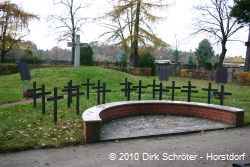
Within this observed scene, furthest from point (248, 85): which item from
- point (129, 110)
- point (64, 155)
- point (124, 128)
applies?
point (64, 155)

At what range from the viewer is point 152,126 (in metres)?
6.66

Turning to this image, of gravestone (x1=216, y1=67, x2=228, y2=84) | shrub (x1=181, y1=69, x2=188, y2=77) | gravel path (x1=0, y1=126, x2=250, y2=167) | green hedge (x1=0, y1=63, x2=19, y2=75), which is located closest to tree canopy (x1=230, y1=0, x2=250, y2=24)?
gravestone (x1=216, y1=67, x2=228, y2=84)

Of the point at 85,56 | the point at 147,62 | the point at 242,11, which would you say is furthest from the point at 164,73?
the point at 147,62

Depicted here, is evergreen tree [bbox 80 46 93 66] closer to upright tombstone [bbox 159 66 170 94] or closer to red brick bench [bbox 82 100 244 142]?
upright tombstone [bbox 159 66 170 94]

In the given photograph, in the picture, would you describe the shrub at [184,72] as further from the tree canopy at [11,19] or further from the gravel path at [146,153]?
the gravel path at [146,153]

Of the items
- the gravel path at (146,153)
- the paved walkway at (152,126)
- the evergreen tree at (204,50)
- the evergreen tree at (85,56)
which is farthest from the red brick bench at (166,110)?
the evergreen tree at (204,50)

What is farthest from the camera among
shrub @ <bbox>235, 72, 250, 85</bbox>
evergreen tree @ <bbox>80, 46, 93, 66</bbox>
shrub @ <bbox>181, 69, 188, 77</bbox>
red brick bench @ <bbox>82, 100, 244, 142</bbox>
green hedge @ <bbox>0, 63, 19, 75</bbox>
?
shrub @ <bbox>181, 69, 188, 77</bbox>

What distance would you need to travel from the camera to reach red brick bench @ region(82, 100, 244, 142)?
22.5 ft

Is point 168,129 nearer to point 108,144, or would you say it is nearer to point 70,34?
point 108,144

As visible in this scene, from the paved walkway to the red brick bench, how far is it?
0.22m

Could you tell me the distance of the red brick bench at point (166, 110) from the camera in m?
6.85

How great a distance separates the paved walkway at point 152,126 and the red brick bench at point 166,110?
22cm

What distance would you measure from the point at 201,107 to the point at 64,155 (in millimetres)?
5080

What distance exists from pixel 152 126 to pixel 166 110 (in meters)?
1.84
